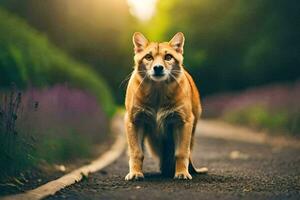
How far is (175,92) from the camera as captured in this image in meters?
8.78

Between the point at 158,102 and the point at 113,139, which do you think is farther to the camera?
the point at 113,139

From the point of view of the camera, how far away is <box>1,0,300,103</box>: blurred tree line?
3434cm

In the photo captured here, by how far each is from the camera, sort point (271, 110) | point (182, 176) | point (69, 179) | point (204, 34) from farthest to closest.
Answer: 1. point (204, 34)
2. point (271, 110)
3. point (182, 176)
4. point (69, 179)

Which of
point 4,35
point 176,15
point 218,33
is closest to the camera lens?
point 4,35

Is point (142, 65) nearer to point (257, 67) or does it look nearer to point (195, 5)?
point (257, 67)

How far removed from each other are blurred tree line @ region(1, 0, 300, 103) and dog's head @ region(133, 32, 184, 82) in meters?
21.6

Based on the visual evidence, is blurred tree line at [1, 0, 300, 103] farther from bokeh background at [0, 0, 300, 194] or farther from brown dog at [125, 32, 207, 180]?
brown dog at [125, 32, 207, 180]

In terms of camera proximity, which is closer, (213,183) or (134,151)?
(213,183)

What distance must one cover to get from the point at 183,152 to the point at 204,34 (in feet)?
119

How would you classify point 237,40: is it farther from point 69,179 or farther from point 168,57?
point 69,179

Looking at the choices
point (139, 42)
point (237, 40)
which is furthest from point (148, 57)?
point (237, 40)

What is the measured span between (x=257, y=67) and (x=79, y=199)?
33.0 m

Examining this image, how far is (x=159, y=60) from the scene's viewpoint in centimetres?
857

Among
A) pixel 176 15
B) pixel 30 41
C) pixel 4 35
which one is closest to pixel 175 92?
pixel 4 35
